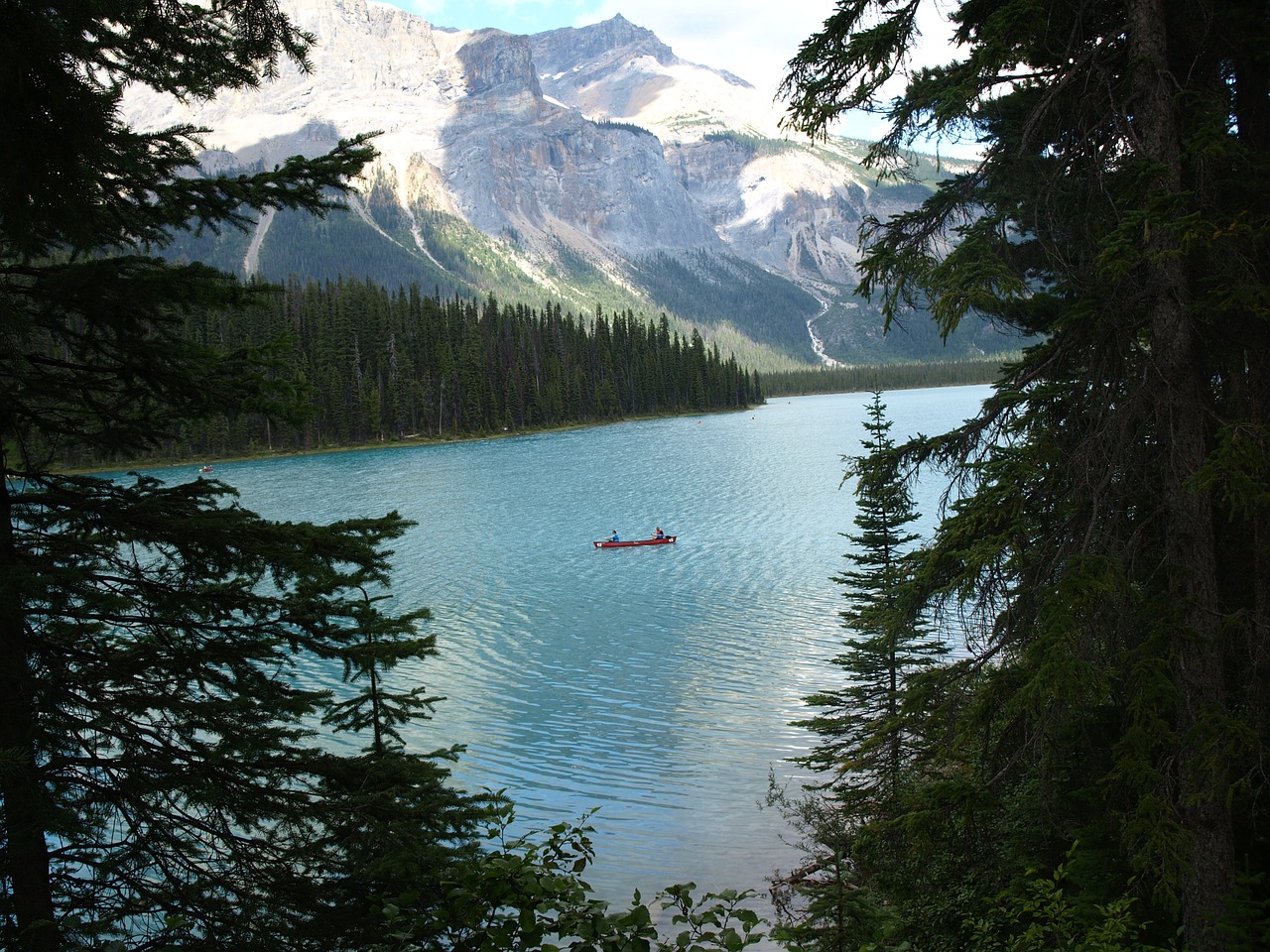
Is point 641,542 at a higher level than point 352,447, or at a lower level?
lower

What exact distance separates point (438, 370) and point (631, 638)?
96259mm

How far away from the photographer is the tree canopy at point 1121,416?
20.0ft

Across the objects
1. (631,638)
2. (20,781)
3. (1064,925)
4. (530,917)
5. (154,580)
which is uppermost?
(154,580)

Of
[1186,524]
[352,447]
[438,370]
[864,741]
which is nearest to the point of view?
[1186,524]

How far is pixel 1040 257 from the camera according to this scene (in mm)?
10383

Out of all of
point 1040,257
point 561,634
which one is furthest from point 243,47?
point 561,634

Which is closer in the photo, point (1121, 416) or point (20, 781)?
point (20, 781)

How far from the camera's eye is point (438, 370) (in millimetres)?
118062

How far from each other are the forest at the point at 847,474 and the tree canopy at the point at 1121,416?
0.04 meters

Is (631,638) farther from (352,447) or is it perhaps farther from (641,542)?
(352,447)

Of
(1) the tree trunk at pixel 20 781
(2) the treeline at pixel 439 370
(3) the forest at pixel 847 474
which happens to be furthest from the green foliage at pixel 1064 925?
(2) the treeline at pixel 439 370

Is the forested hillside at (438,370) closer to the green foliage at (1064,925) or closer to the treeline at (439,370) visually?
the treeline at (439,370)

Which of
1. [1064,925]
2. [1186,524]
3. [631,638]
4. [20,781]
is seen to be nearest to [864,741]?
[1064,925]

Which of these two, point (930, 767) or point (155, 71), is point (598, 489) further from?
point (155, 71)
